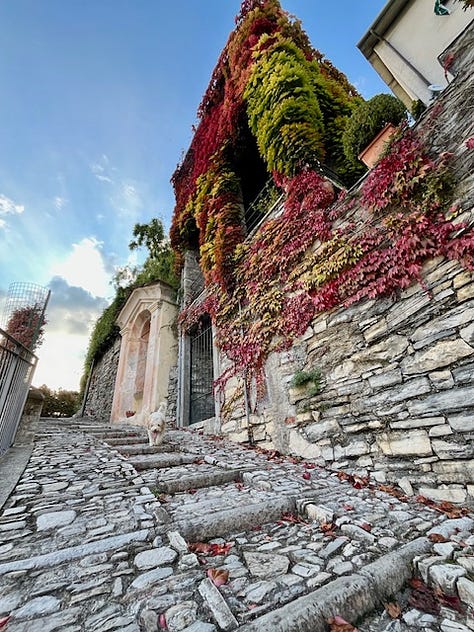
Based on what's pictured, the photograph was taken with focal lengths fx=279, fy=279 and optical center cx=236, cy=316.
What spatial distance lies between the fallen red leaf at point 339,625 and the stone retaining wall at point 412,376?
1.63m

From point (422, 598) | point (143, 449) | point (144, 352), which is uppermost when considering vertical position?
point (144, 352)

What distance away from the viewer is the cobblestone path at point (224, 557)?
3.65 ft

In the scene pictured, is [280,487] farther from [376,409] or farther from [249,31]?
[249,31]

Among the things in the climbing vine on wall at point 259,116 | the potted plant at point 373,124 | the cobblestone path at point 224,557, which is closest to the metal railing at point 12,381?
the cobblestone path at point 224,557

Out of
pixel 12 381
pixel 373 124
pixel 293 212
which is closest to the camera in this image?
pixel 12 381

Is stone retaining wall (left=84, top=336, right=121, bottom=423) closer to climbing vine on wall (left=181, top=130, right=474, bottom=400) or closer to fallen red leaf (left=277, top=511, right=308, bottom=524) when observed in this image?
climbing vine on wall (left=181, top=130, right=474, bottom=400)

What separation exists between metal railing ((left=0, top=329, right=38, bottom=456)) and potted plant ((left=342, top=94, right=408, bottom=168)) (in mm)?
4825

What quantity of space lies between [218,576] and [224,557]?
24 cm

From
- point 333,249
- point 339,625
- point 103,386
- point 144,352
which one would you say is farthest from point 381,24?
point 103,386

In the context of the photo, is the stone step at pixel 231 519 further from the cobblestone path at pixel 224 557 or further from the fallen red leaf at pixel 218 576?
the fallen red leaf at pixel 218 576

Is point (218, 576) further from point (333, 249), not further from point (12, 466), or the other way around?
point (333, 249)

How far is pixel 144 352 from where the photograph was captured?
9.39m

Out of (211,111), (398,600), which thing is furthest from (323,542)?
(211,111)

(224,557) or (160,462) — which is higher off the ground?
(160,462)
